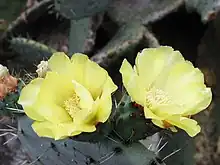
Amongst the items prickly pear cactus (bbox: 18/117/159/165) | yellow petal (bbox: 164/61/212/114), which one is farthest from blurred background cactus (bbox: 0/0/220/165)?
yellow petal (bbox: 164/61/212/114)

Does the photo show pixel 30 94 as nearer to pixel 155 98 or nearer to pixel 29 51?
pixel 155 98

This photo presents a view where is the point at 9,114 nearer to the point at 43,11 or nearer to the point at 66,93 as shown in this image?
the point at 66,93

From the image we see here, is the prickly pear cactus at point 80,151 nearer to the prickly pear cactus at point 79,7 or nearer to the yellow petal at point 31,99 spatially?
the yellow petal at point 31,99

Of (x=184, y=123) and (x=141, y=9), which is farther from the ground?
(x=184, y=123)

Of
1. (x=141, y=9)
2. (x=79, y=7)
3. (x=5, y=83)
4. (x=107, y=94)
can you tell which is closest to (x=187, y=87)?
(x=107, y=94)

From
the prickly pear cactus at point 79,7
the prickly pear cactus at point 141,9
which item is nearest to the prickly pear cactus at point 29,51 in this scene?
the prickly pear cactus at point 79,7

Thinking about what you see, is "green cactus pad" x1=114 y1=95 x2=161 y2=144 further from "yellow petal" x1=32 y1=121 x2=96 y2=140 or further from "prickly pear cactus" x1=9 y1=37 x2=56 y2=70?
"prickly pear cactus" x1=9 y1=37 x2=56 y2=70
